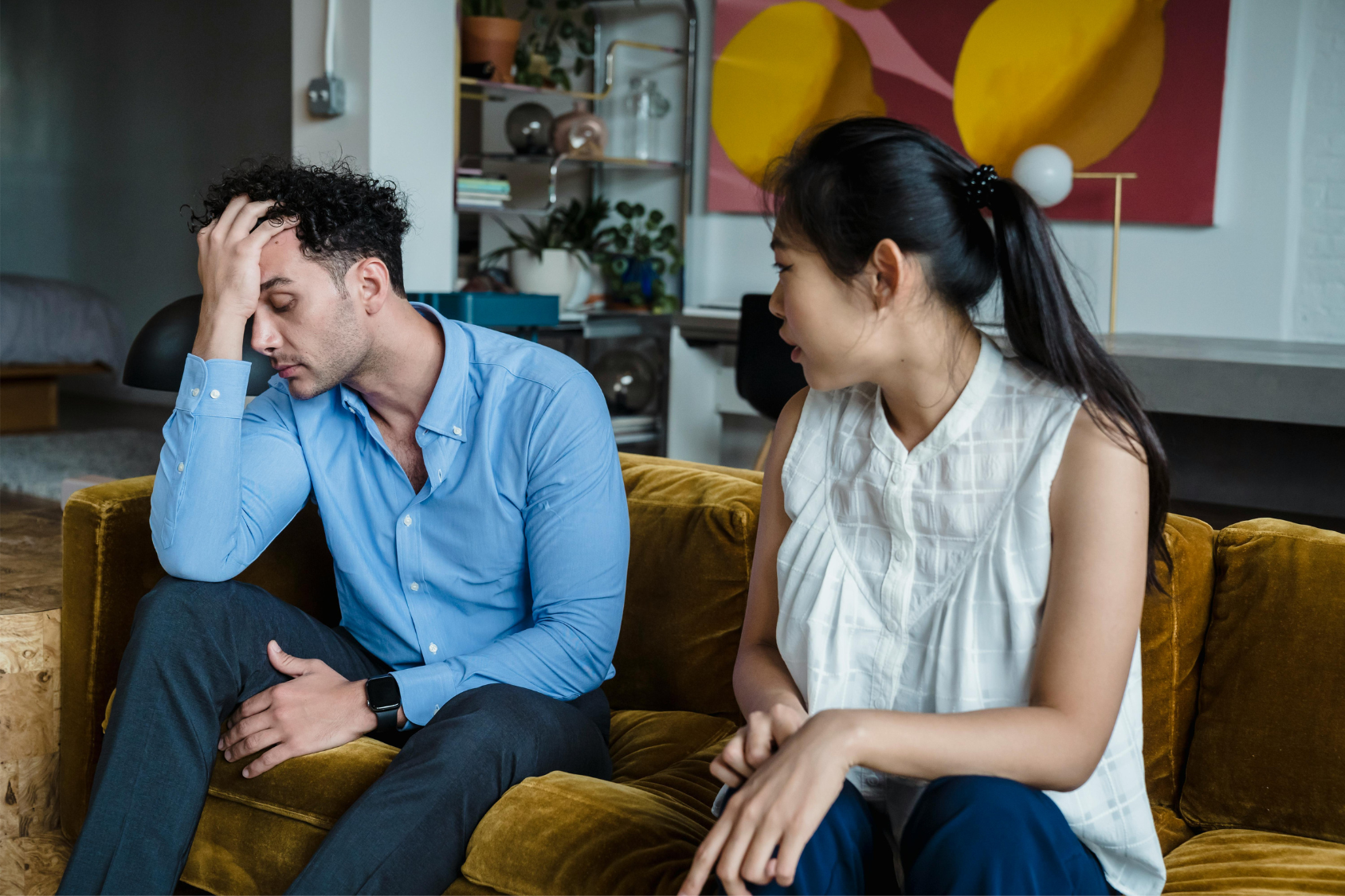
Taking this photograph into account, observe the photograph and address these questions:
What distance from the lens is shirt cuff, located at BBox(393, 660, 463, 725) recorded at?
1.53m

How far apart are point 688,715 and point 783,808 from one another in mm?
780

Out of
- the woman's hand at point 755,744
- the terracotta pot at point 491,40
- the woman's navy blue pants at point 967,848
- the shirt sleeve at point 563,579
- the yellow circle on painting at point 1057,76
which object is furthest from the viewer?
the terracotta pot at point 491,40

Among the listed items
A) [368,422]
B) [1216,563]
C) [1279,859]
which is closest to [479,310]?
[368,422]

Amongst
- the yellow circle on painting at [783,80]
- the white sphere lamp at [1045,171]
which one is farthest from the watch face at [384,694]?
the yellow circle on painting at [783,80]

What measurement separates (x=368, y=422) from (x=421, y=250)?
2258mm

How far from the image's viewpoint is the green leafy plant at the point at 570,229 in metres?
4.72

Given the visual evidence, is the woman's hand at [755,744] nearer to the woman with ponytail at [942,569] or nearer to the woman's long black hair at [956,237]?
the woman with ponytail at [942,569]

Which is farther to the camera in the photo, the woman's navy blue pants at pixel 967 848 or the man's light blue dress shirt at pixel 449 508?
the man's light blue dress shirt at pixel 449 508

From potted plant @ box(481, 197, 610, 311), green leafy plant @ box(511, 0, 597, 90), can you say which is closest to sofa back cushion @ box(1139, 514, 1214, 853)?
potted plant @ box(481, 197, 610, 311)

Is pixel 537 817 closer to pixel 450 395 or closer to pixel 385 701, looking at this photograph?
pixel 385 701

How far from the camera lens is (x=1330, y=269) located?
368 centimetres

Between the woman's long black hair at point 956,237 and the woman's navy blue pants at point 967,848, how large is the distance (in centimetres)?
31

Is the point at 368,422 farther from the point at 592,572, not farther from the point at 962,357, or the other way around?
the point at 962,357

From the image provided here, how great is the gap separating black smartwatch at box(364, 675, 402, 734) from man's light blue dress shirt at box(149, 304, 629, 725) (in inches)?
1.0
